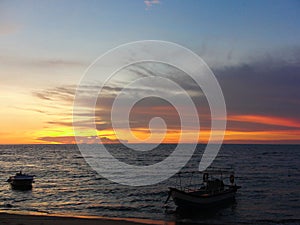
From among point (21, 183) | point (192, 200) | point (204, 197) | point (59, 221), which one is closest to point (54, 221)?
point (59, 221)

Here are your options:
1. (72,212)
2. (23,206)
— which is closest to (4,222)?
(72,212)

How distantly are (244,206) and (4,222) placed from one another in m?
21.4

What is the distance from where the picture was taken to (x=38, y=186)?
49.2 metres

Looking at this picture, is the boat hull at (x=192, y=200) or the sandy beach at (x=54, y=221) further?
the boat hull at (x=192, y=200)

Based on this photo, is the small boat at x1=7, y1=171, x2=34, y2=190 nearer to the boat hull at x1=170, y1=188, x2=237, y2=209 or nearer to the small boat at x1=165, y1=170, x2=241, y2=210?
the small boat at x1=165, y1=170, x2=241, y2=210

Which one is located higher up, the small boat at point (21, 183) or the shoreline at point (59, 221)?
the small boat at point (21, 183)

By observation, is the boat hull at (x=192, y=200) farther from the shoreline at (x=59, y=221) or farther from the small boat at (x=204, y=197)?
the shoreline at (x=59, y=221)

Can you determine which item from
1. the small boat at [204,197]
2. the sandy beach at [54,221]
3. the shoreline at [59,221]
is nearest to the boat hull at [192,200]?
the small boat at [204,197]

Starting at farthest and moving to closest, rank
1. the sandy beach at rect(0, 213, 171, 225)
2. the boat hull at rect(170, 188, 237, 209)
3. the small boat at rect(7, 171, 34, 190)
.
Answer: the small boat at rect(7, 171, 34, 190) → the boat hull at rect(170, 188, 237, 209) → the sandy beach at rect(0, 213, 171, 225)

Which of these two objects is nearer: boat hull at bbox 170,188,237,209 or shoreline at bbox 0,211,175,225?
shoreline at bbox 0,211,175,225

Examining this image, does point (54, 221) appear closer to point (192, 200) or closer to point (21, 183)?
point (192, 200)

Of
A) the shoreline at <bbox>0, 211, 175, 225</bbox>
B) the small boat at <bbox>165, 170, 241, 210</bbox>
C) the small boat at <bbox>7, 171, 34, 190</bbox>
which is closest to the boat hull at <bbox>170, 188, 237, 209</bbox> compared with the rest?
the small boat at <bbox>165, 170, 241, 210</bbox>

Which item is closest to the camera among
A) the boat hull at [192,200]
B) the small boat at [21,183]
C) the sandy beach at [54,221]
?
the sandy beach at [54,221]

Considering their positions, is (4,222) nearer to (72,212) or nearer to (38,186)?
(72,212)
